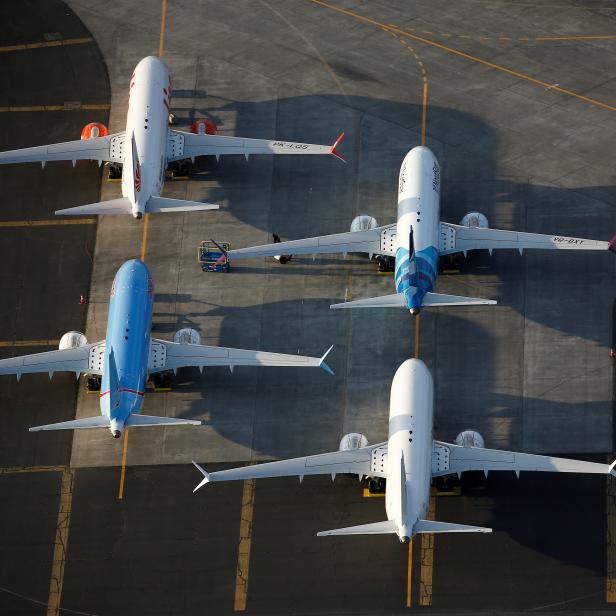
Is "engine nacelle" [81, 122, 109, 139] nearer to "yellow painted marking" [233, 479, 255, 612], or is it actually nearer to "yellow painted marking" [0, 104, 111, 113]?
"yellow painted marking" [0, 104, 111, 113]

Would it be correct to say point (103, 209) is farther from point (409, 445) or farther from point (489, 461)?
point (489, 461)

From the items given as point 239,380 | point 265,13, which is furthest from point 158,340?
point 265,13

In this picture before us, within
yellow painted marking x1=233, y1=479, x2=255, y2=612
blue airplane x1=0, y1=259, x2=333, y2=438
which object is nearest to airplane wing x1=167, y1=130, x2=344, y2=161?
blue airplane x1=0, y1=259, x2=333, y2=438

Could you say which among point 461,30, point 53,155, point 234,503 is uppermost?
point 461,30

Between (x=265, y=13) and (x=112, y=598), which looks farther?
(x=265, y=13)

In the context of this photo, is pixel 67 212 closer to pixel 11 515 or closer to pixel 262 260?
pixel 262 260

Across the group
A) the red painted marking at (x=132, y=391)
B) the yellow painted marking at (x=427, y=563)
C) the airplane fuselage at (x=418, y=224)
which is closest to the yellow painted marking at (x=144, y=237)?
the red painted marking at (x=132, y=391)
